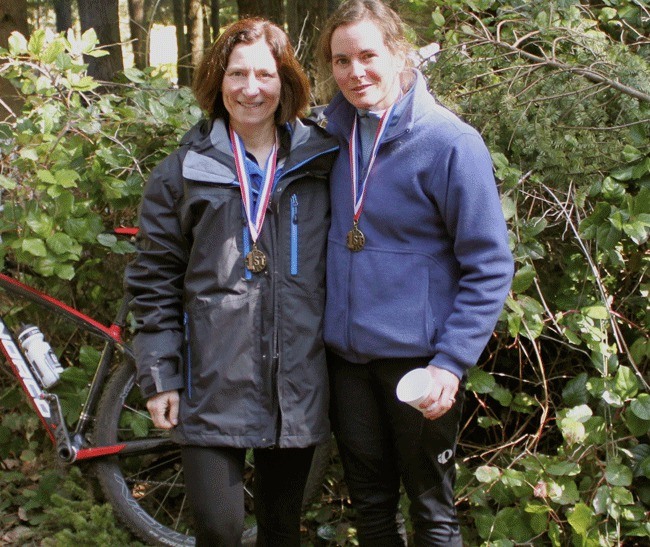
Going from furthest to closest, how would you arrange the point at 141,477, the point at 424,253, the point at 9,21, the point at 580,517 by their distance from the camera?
the point at 9,21 → the point at 141,477 → the point at 580,517 → the point at 424,253

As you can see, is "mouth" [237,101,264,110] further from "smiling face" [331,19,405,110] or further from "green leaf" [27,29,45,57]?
"green leaf" [27,29,45,57]

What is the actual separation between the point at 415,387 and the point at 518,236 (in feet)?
3.64

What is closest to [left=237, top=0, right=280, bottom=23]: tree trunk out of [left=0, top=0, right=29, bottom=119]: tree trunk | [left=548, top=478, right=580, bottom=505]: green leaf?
[left=0, top=0, right=29, bottom=119]: tree trunk

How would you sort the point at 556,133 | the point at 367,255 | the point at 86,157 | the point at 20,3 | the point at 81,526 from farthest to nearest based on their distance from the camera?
the point at 20,3 < the point at 86,157 < the point at 81,526 < the point at 556,133 < the point at 367,255

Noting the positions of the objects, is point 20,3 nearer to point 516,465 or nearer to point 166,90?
point 166,90

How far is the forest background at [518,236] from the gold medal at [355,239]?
33.7 inches

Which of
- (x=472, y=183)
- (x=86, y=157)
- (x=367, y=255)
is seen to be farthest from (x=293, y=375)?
(x=86, y=157)

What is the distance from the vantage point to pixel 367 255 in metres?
2.51

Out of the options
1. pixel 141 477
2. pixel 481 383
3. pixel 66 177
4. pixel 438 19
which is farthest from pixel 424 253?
pixel 141 477

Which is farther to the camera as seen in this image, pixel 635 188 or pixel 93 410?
pixel 93 410

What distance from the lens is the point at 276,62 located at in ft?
8.81

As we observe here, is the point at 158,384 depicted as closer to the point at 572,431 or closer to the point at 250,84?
the point at 250,84

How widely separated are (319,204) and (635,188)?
141cm

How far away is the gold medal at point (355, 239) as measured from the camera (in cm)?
252
